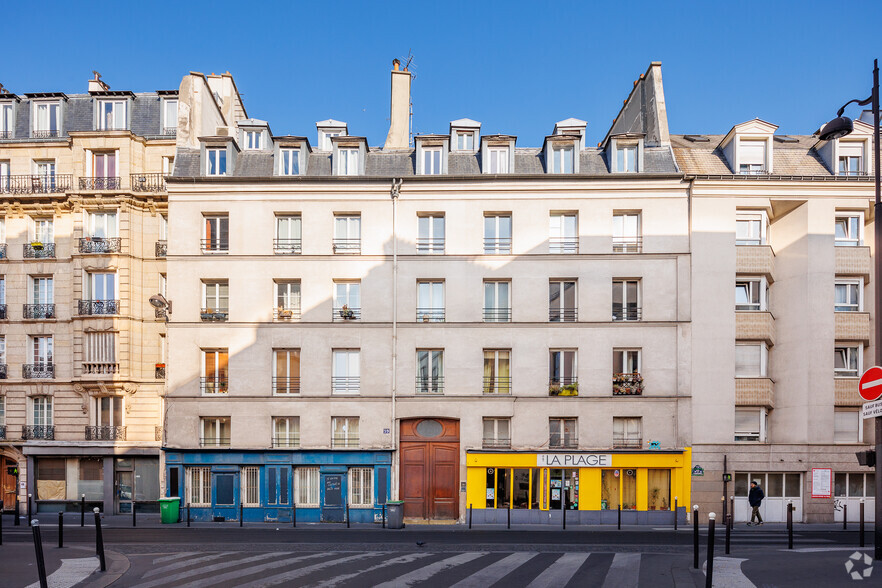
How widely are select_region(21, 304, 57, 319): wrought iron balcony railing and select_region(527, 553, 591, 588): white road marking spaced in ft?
74.8

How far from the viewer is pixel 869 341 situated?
82.4ft

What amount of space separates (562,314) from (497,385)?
353cm

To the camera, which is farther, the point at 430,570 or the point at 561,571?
the point at 430,570

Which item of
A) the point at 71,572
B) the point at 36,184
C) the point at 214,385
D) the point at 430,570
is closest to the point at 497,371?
the point at 214,385

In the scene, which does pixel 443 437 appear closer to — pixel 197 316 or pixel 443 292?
pixel 443 292

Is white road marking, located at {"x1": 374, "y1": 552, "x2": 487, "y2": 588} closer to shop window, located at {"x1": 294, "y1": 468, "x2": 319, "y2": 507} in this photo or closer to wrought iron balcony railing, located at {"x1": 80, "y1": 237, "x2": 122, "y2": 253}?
shop window, located at {"x1": 294, "y1": 468, "x2": 319, "y2": 507}

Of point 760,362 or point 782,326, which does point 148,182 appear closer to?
point 760,362

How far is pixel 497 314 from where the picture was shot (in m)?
25.4

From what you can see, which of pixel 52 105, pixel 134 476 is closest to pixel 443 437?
pixel 134 476

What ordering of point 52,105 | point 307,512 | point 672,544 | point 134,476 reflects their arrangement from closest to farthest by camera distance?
point 672,544 → point 307,512 → point 134,476 → point 52,105

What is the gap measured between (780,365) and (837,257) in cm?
440

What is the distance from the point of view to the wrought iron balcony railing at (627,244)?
83.5ft

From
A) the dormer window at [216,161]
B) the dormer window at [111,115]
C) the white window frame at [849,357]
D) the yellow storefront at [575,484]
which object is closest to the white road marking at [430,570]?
the yellow storefront at [575,484]

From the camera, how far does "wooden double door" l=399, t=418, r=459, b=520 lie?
968 inches
